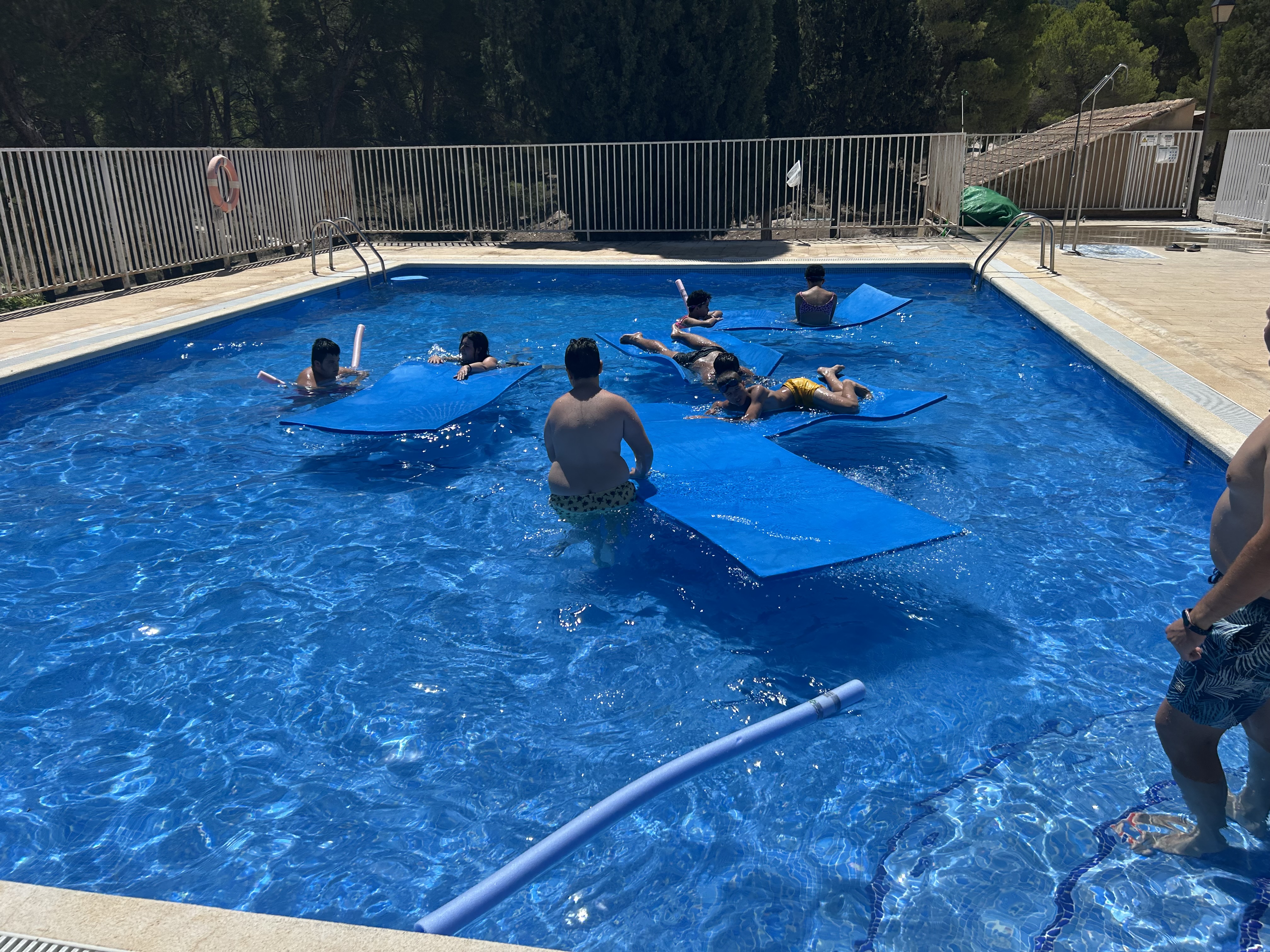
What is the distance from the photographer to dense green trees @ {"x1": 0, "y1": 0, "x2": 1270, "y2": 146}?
1728cm

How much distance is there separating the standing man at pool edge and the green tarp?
16552 millimetres

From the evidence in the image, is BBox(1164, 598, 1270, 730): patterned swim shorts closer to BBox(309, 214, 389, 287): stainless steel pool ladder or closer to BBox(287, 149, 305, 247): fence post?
BBox(309, 214, 389, 287): stainless steel pool ladder

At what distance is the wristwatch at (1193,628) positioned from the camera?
2.34 meters

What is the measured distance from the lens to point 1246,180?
17641 mm

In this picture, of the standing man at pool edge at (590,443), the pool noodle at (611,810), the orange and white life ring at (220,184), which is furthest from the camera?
the orange and white life ring at (220,184)

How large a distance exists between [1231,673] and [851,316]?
857cm

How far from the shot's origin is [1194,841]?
2883mm

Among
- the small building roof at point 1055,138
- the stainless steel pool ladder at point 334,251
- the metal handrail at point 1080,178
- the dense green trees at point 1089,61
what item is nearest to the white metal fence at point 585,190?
the stainless steel pool ladder at point 334,251

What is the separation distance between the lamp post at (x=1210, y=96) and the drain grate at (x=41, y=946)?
851 inches

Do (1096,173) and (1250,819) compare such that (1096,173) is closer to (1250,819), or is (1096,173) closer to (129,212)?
(129,212)

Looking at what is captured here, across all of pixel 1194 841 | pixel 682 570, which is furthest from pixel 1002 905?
pixel 682 570

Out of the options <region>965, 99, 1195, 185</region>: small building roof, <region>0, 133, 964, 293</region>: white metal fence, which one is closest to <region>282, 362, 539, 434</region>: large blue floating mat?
<region>0, 133, 964, 293</region>: white metal fence

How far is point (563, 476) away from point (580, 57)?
14.2 m

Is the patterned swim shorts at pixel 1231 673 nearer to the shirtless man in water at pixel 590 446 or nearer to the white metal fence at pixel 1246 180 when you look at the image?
the shirtless man in water at pixel 590 446
